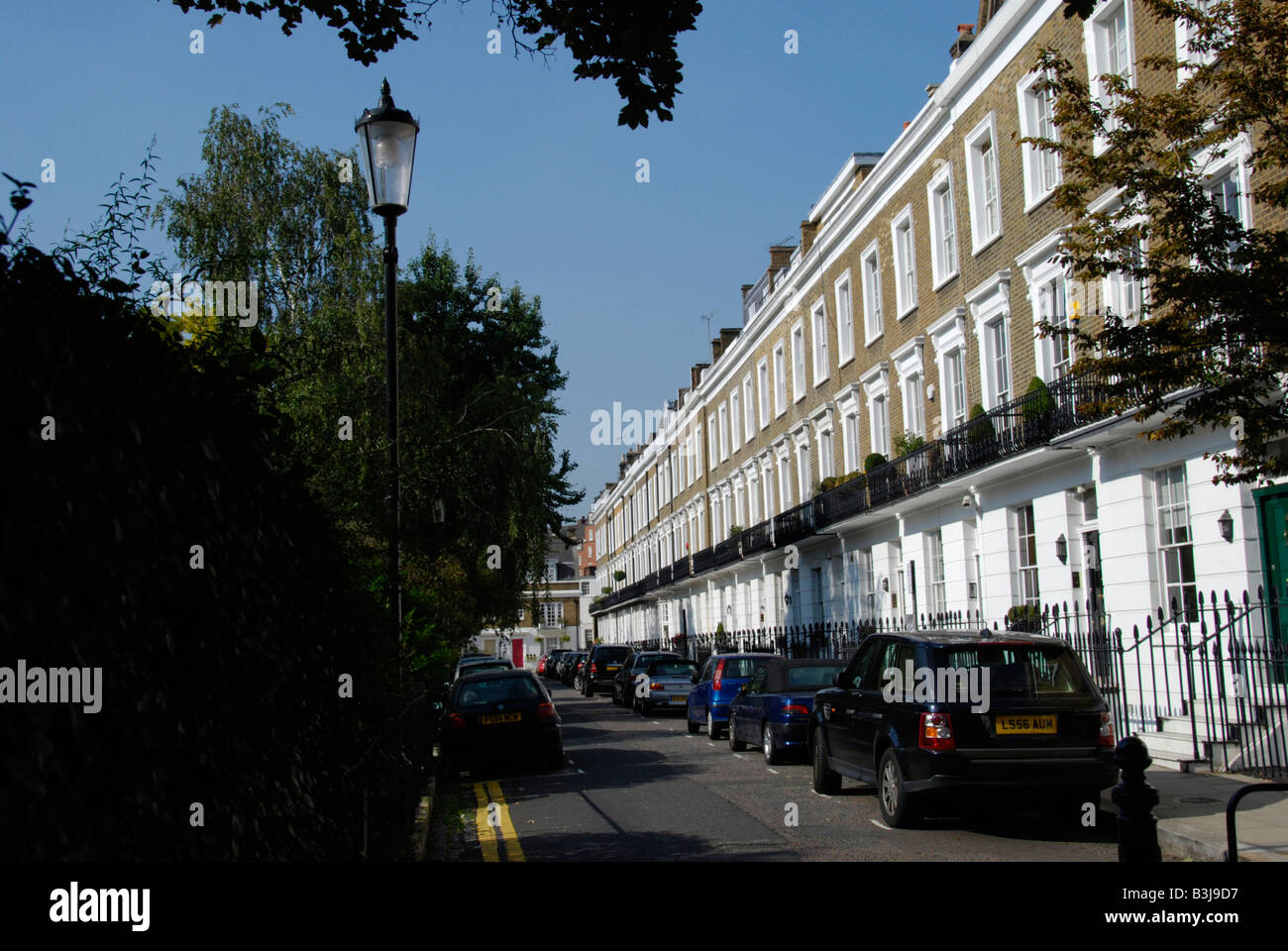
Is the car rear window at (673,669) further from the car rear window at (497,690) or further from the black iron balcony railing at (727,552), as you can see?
the black iron balcony railing at (727,552)

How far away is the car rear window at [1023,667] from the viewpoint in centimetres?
1009

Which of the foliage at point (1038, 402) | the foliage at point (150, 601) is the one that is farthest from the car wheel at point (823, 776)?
the foliage at point (1038, 402)

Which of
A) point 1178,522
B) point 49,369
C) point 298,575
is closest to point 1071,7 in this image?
point 298,575

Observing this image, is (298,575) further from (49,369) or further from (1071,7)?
(1071,7)

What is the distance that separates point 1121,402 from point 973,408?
12.3 meters

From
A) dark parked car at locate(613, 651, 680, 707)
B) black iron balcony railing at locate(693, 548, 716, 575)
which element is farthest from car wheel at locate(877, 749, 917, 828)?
black iron balcony railing at locate(693, 548, 716, 575)

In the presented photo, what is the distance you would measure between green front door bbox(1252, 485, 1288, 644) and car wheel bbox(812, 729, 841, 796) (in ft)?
20.8

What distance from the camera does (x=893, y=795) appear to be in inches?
409

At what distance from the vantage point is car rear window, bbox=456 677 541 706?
54.7ft

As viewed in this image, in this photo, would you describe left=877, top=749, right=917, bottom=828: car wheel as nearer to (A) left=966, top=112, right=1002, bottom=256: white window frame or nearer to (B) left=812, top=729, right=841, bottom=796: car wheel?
(B) left=812, top=729, right=841, bottom=796: car wheel

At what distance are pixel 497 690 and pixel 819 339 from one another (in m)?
23.0

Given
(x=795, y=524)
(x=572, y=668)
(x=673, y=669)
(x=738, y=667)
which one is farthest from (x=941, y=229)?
(x=572, y=668)

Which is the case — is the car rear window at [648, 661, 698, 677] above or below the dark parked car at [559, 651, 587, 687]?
above

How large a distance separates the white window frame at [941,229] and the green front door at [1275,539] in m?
11.7
